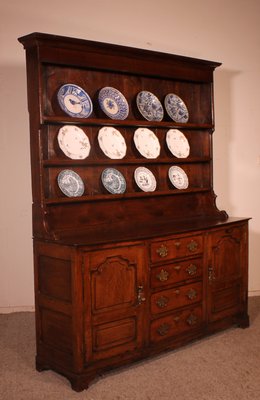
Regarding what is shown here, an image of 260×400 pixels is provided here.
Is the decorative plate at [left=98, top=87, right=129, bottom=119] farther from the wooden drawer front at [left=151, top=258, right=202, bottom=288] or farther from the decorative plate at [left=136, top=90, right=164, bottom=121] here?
the wooden drawer front at [left=151, top=258, right=202, bottom=288]

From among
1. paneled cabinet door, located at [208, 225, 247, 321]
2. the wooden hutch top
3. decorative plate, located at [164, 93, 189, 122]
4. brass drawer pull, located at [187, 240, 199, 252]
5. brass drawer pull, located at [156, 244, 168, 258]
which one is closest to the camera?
the wooden hutch top

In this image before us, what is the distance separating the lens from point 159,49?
3.96 m

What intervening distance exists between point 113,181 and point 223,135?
4.78 ft

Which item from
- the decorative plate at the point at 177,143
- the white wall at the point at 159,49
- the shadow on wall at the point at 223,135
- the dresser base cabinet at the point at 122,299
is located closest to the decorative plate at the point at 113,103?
the decorative plate at the point at 177,143

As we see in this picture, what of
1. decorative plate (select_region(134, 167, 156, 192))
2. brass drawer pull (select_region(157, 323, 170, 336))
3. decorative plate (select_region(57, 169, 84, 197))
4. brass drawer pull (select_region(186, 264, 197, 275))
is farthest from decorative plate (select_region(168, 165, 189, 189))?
brass drawer pull (select_region(157, 323, 170, 336))

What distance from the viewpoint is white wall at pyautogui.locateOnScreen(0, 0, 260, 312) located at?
3.62 meters

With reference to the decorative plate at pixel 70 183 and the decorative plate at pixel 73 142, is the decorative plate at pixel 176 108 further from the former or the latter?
the decorative plate at pixel 70 183

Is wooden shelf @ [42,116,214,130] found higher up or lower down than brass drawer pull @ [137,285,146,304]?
higher up

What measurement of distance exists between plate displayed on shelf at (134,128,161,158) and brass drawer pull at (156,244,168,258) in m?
0.74

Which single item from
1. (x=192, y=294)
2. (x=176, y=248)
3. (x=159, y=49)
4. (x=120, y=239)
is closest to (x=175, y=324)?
(x=192, y=294)

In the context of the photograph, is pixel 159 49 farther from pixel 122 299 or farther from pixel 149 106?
pixel 122 299

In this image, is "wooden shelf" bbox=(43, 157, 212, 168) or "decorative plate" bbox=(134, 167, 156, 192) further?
"decorative plate" bbox=(134, 167, 156, 192)

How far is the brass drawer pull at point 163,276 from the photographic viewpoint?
9.46 feet

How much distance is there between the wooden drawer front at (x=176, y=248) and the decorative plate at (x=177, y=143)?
2.39 feet
